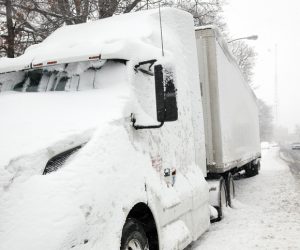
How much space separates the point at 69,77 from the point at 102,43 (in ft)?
1.89

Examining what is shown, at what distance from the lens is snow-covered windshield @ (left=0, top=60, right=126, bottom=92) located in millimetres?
4832

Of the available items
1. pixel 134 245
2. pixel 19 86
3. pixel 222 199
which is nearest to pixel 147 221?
pixel 134 245

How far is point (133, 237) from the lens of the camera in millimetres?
3955

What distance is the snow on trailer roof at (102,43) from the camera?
4.83 meters

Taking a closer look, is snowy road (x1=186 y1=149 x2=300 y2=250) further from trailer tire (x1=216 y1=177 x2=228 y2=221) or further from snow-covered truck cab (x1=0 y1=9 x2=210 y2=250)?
snow-covered truck cab (x1=0 y1=9 x2=210 y2=250)

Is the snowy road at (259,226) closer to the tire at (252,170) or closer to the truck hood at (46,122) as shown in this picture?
the truck hood at (46,122)

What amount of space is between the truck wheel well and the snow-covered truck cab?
0.03ft

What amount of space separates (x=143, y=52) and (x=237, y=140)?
6418mm

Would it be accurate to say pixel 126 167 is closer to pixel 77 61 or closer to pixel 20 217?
pixel 20 217

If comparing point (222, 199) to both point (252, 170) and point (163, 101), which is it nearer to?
point (163, 101)

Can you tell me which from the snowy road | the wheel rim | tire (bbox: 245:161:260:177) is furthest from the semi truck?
tire (bbox: 245:161:260:177)

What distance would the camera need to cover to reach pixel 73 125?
146 inches

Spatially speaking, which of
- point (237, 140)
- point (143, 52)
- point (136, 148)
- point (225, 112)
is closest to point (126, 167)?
point (136, 148)

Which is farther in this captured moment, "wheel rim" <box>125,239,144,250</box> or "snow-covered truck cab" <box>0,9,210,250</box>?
"wheel rim" <box>125,239,144,250</box>
